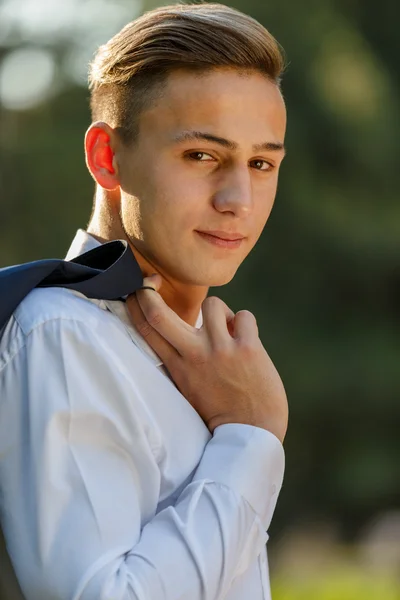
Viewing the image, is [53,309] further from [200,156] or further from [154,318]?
[200,156]

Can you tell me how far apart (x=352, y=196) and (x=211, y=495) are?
11648mm

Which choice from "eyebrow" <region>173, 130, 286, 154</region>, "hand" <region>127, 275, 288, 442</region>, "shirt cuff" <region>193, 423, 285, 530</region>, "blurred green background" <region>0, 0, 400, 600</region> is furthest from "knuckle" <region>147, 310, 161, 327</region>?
"blurred green background" <region>0, 0, 400, 600</region>

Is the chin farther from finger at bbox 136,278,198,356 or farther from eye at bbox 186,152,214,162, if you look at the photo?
eye at bbox 186,152,214,162

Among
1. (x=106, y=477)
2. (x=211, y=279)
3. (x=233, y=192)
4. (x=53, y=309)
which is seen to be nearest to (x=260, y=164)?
(x=233, y=192)

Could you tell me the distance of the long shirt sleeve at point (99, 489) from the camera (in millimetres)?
1646

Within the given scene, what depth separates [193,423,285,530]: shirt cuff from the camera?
1.82 meters

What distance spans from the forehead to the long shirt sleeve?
1.38 ft

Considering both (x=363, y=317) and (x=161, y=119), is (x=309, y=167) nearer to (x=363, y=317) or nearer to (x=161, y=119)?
(x=363, y=317)

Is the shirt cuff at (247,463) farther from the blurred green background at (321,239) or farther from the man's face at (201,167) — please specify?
the blurred green background at (321,239)

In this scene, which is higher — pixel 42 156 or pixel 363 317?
pixel 42 156

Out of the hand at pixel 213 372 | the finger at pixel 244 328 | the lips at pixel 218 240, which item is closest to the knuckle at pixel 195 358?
the hand at pixel 213 372

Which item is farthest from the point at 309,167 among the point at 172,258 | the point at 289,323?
the point at 172,258

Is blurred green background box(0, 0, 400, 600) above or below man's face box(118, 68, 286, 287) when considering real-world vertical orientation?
below

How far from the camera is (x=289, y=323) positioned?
44.3 ft
